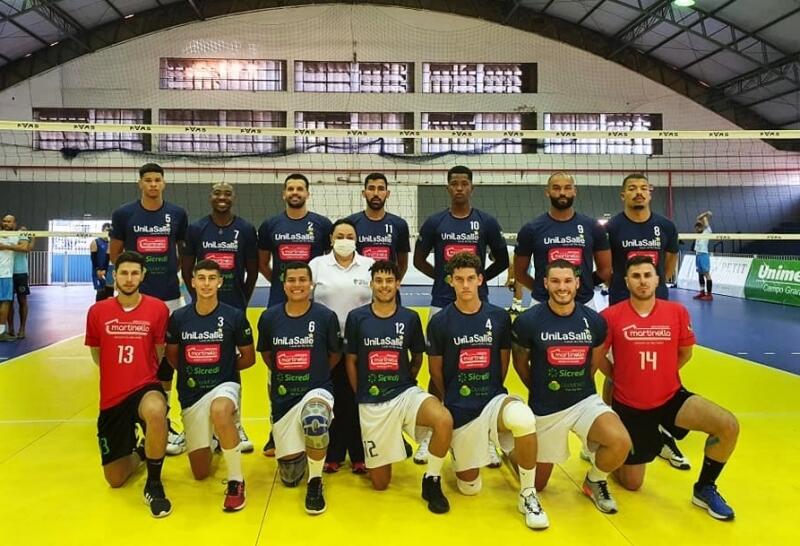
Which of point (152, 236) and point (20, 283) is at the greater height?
point (152, 236)

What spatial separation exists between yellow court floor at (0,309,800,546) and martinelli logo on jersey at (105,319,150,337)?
0.94 meters

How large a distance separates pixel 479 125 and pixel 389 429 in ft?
59.4

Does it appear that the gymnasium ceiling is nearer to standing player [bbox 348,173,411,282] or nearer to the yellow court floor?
standing player [bbox 348,173,411,282]

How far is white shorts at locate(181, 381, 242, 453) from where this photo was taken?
3.34 m

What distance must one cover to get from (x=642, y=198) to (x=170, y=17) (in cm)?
2036

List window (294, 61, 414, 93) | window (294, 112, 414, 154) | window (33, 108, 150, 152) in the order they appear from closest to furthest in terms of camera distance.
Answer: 1. window (33, 108, 150, 152)
2. window (294, 112, 414, 154)
3. window (294, 61, 414, 93)

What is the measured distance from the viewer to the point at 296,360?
11.2ft

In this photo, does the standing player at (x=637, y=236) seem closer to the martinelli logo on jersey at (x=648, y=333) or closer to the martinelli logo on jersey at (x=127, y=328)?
the martinelli logo on jersey at (x=648, y=333)

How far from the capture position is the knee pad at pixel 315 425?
3.17 m

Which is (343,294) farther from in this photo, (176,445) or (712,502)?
(712,502)

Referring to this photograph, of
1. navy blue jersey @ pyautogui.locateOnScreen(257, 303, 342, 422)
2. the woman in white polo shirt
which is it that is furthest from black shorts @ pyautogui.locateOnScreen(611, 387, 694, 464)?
navy blue jersey @ pyautogui.locateOnScreen(257, 303, 342, 422)

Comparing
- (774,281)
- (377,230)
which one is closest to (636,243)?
(377,230)

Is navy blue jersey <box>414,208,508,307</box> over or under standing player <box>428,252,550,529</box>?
over

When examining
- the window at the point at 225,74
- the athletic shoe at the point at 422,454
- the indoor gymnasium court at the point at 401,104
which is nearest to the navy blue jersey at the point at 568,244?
the athletic shoe at the point at 422,454
